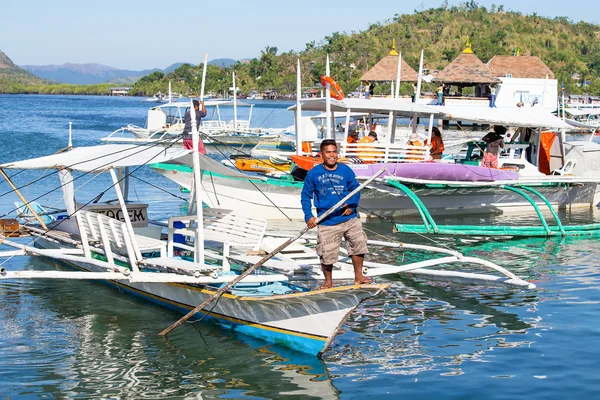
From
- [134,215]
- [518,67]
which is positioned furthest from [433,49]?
[134,215]

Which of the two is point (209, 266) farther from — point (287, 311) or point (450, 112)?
point (450, 112)

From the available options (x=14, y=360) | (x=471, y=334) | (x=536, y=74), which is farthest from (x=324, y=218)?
(x=536, y=74)

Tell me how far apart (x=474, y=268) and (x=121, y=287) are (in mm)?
6647

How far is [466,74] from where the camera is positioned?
53562mm

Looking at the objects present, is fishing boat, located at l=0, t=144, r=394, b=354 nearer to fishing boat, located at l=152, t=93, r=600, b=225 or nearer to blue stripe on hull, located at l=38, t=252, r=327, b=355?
blue stripe on hull, located at l=38, t=252, r=327, b=355

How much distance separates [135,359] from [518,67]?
5654 centimetres

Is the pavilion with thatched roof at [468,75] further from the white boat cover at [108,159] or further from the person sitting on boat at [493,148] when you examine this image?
the white boat cover at [108,159]

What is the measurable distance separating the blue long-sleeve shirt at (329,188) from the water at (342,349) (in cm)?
190

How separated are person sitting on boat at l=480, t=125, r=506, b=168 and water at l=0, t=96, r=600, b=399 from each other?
7.11m

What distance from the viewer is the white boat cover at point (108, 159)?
37.0 feet

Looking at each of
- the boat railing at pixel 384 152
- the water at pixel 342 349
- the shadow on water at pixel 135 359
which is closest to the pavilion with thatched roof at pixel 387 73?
the boat railing at pixel 384 152

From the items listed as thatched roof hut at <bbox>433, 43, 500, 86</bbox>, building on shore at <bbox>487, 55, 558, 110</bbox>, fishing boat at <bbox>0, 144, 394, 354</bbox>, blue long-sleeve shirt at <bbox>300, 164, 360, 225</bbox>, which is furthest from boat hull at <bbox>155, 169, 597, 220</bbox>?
thatched roof hut at <bbox>433, 43, 500, 86</bbox>

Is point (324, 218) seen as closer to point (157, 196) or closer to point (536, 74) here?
point (157, 196)

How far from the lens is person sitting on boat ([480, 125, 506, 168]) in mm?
20734
